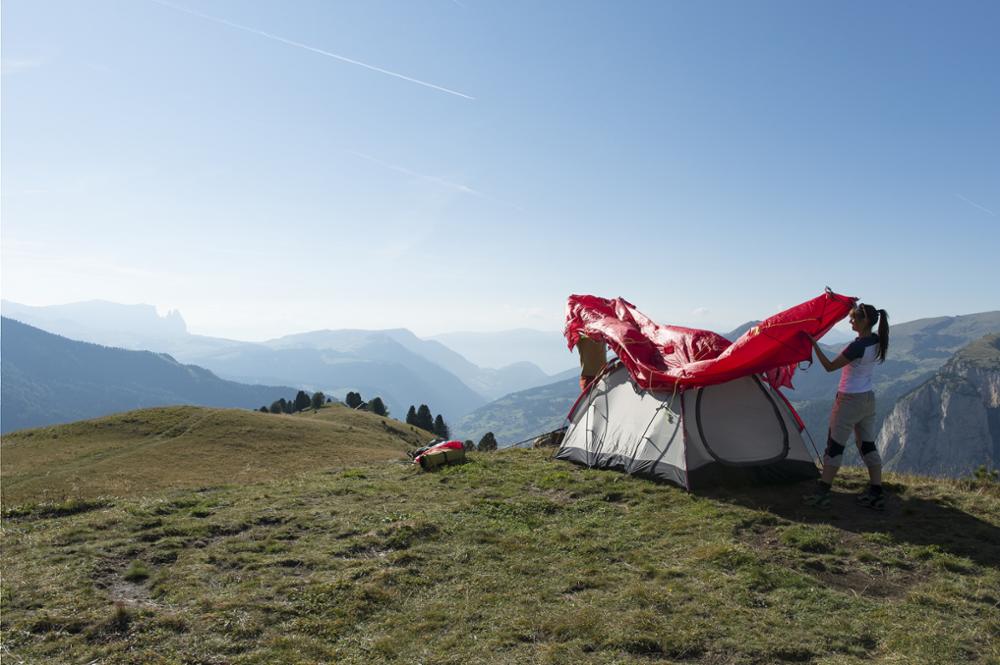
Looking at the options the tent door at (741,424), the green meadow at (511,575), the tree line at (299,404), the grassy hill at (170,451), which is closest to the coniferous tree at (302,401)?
the tree line at (299,404)

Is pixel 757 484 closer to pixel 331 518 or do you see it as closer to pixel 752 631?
pixel 752 631

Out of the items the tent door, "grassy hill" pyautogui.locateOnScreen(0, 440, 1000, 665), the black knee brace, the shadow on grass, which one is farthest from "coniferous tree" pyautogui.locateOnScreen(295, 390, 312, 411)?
the black knee brace

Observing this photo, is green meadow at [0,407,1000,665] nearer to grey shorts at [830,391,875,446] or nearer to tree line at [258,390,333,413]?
grey shorts at [830,391,875,446]

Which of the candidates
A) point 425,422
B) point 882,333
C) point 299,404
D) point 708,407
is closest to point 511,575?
point 708,407

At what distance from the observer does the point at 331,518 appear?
44.6ft

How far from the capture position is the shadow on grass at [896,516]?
1018 cm

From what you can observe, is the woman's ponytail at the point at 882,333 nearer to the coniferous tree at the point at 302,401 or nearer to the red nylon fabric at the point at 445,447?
the red nylon fabric at the point at 445,447

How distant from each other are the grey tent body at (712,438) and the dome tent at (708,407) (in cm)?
3

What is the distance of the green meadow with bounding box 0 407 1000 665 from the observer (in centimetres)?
732

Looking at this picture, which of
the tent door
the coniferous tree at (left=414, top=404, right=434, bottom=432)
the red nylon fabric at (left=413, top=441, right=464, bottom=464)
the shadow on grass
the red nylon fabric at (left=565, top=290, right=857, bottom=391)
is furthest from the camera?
the coniferous tree at (left=414, top=404, right=434, bottom=432)

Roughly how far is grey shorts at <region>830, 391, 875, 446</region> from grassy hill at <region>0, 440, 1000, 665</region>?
5.45 ft

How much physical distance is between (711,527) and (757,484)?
355 centimetres

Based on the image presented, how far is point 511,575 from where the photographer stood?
31.9 ft

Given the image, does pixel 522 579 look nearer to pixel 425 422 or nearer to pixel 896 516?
pixel 896 516
